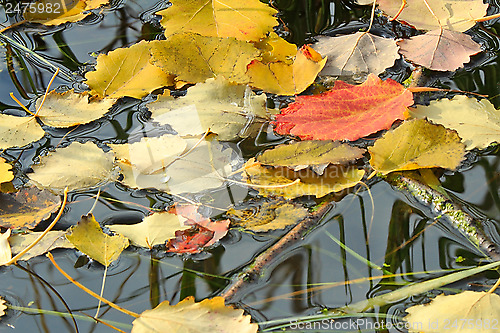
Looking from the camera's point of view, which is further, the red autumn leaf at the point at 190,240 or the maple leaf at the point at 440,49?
the maple leaf at the point at 440,49

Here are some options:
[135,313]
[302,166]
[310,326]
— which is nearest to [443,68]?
[302,166]

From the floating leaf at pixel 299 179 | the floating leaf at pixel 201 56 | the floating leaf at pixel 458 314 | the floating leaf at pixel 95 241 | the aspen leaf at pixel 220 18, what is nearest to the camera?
the floating leaf at pixel 458 314

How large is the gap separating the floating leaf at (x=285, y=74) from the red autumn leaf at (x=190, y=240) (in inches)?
18.3

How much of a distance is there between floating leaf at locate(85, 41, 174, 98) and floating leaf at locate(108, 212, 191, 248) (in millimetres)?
455

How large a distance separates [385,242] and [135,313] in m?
0.51

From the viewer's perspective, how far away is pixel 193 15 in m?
1.52

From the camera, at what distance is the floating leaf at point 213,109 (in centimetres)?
124

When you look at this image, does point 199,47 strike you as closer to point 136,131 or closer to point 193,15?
point 193,15

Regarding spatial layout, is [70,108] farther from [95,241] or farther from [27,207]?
[95,241]

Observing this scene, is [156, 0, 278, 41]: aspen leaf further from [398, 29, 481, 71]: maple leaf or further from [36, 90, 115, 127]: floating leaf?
[398, 29, 481, 71]: maple leaf

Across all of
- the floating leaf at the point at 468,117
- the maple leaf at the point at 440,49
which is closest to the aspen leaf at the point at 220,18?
the maple leaf at the point at 440,49

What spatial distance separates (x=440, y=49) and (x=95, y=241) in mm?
1049

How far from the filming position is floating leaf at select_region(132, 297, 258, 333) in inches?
34.7

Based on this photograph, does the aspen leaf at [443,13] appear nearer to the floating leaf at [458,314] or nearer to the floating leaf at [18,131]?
the floating leaf at [458,314]
